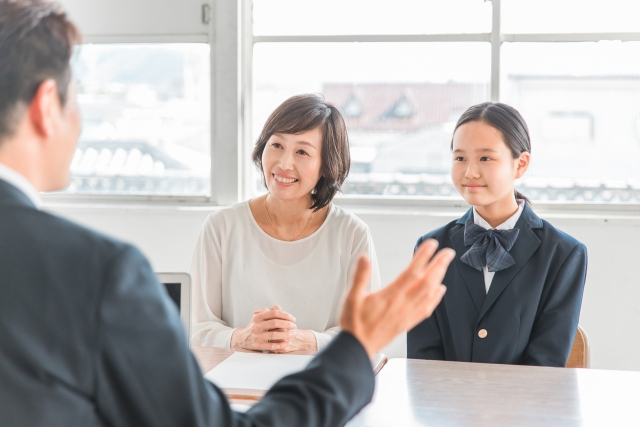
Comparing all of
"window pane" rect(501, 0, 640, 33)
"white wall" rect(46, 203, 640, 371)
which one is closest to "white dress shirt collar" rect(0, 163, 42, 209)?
"white wall" rect(46, 203, 640, 371)

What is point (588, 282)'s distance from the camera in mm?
3277

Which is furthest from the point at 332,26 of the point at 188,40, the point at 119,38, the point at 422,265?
the point at 422,265

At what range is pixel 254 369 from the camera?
63.8 inches

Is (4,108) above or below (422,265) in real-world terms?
above

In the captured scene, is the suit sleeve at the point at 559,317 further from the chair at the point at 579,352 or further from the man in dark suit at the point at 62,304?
the man in dark suit at the point at 62,304

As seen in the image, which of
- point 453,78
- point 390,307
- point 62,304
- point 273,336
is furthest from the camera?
point 453,78

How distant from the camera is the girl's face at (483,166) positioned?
6.58 feet

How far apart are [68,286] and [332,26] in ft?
10.4

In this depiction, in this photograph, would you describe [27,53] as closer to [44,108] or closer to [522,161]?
[44,108]

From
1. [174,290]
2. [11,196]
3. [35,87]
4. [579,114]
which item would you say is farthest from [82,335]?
[579,114]

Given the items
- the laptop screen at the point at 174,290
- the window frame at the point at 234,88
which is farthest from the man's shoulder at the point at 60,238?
the window frame at the point at 234,88

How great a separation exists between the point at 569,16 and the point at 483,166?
178 cm

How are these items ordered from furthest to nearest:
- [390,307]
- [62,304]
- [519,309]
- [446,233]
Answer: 1. [446,233]
2. [519,309]
3. [390,307]
4. [62,304]

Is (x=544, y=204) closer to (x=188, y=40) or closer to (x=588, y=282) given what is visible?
(x=588, y=282)
